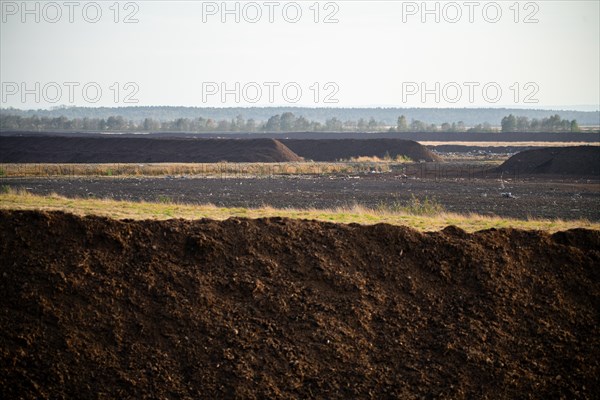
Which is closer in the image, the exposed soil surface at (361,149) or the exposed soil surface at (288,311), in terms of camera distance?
the exposed soil surface at (288,311)

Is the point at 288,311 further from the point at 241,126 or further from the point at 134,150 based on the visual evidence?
the point at 241,126

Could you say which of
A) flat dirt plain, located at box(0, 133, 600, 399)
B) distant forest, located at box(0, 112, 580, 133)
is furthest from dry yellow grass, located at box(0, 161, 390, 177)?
distant forest, located at box(0, 112, 580, 133)

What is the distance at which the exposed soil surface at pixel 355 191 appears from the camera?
30188 millimetres

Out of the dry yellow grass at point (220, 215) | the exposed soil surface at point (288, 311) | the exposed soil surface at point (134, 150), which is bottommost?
the exposed soil surface at point (288, 311)

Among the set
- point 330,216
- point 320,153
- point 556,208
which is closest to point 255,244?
point 330,216

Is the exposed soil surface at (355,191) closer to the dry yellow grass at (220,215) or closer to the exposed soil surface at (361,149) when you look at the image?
the dry yellow grass at (220,215)

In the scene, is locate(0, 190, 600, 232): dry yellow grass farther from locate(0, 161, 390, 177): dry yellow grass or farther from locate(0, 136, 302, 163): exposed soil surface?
locate(0, 136, 302, 163): exposed soil surface

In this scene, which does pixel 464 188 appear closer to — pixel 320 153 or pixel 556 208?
pixel 556 208

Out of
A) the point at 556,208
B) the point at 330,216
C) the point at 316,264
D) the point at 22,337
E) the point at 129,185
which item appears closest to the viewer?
the point at 22,337

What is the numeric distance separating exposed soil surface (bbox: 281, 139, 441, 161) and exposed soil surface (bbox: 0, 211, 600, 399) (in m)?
56.8

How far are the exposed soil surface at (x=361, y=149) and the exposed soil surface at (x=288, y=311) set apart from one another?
186 feet

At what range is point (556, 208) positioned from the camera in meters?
30.0

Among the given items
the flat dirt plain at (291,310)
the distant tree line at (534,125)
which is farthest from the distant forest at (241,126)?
the flat dirt plain at (291,310)

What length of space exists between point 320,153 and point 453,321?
6334 cm
